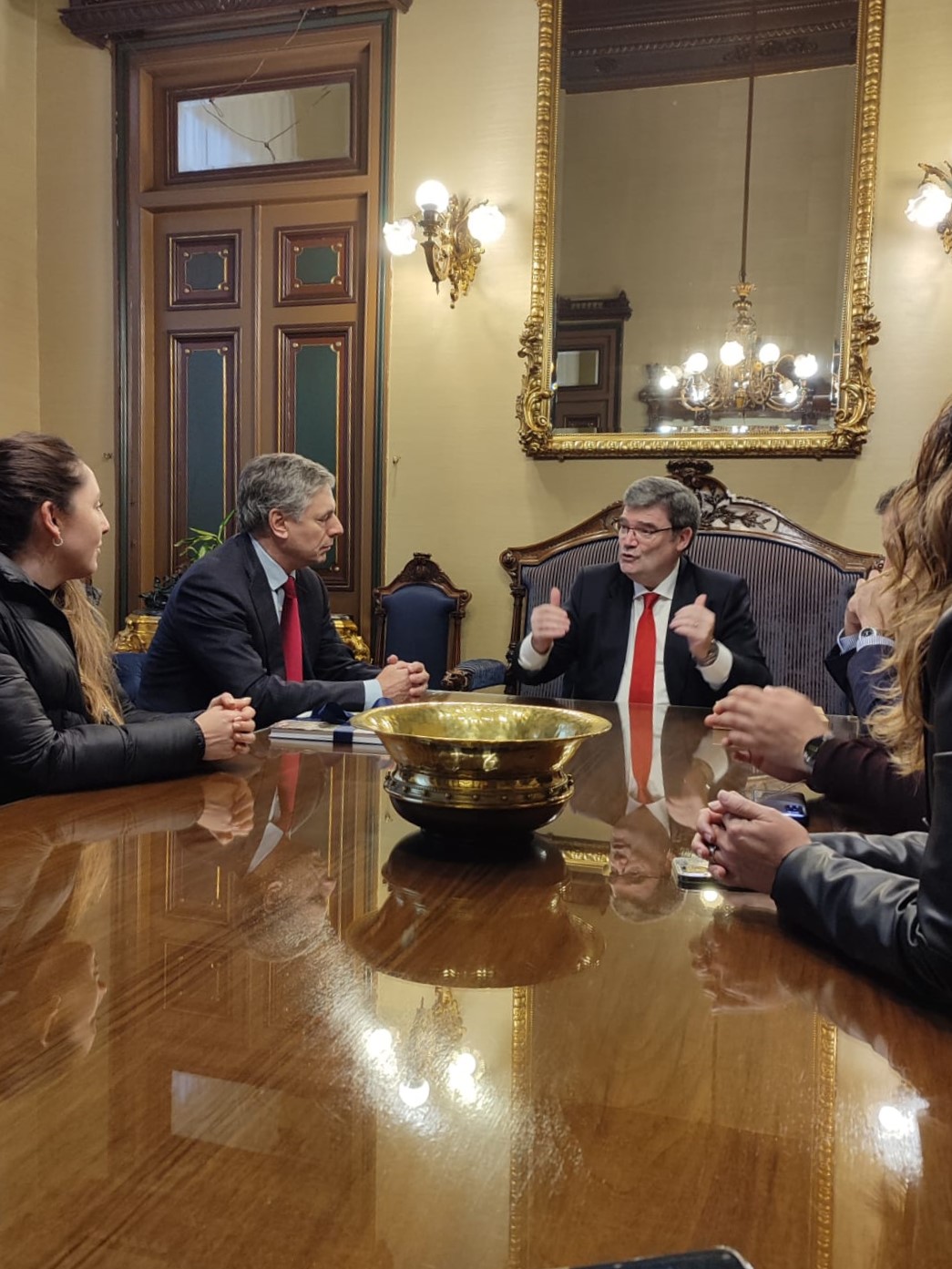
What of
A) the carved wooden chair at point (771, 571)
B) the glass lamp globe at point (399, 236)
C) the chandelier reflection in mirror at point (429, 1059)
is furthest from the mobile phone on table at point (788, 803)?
the glass lamp globe at point (399, 236)

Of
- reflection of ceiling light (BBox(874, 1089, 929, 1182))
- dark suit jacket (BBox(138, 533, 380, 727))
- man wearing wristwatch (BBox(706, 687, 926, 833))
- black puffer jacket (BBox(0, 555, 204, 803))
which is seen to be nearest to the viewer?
reflection of ceiling light (BBox(874, 1089, 929, 1182))

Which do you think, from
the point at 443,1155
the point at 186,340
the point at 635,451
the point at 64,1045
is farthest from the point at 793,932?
the point at 186,340

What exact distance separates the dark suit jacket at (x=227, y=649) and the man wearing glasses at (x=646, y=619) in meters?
0.75

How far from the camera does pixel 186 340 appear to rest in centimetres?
498

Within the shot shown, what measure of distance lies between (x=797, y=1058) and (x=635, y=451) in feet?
12.3

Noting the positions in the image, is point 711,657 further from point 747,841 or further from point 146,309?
point 146,309

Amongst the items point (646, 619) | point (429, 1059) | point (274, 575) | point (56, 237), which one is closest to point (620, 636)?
point (646, 619)

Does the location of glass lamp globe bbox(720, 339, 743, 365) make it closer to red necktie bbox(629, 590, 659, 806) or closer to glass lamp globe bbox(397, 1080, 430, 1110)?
red necktie bbox(629, 590, 659, 806)

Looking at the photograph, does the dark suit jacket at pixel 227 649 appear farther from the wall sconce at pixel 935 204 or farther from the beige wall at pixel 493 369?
the wall sconce at pixel 935 204

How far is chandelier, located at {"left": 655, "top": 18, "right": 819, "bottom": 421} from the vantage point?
13.5ft

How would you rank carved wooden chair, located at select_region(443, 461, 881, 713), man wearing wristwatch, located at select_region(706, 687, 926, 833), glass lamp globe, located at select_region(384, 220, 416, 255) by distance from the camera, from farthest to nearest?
1. glass lamp globe, located at select_region(384, 220, 416, 255)
2. carved wooden chair, located at select_region(443, 461, 881, 713)
3. man wearing wristwatch, located at select_region(706, 687, 926, 833)

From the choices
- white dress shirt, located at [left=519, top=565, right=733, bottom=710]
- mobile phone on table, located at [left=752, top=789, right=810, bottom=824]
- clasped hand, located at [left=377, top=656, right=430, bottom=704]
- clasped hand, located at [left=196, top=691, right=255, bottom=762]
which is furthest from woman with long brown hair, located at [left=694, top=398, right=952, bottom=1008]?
white dress shirt, located at [left=519, top=565, right=733, bottom=710]

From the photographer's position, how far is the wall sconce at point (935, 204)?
149 inches

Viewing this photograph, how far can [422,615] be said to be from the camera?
14.5 feet
